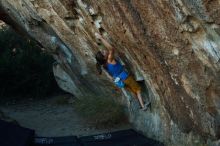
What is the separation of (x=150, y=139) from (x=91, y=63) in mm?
2104

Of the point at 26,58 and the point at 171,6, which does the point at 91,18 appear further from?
the point at 26,58

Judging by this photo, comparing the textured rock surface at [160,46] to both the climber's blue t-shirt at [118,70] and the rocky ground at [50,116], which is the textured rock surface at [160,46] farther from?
the rocky ground at [50,116]

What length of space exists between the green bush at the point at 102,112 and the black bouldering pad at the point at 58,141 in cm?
132

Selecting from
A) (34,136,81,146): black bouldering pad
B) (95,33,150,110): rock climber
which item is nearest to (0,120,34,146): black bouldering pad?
(34,136,81,146): black bouldering pad

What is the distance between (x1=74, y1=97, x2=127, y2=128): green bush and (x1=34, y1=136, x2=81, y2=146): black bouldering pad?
1323 millimetres

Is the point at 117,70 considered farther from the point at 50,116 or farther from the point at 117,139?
the point at 50,116

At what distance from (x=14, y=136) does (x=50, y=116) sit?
11.9 ft

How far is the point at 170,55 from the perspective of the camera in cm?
712

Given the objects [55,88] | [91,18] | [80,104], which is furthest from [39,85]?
[91,18]

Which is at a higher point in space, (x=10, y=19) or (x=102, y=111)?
(x=10, y=19)

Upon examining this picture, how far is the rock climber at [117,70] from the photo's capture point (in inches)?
345

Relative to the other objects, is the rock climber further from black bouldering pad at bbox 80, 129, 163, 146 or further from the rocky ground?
the rocky ground

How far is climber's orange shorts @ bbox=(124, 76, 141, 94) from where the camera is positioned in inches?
357

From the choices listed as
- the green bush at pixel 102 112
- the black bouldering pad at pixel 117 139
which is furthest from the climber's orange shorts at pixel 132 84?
the green bush at pixel 102 112
